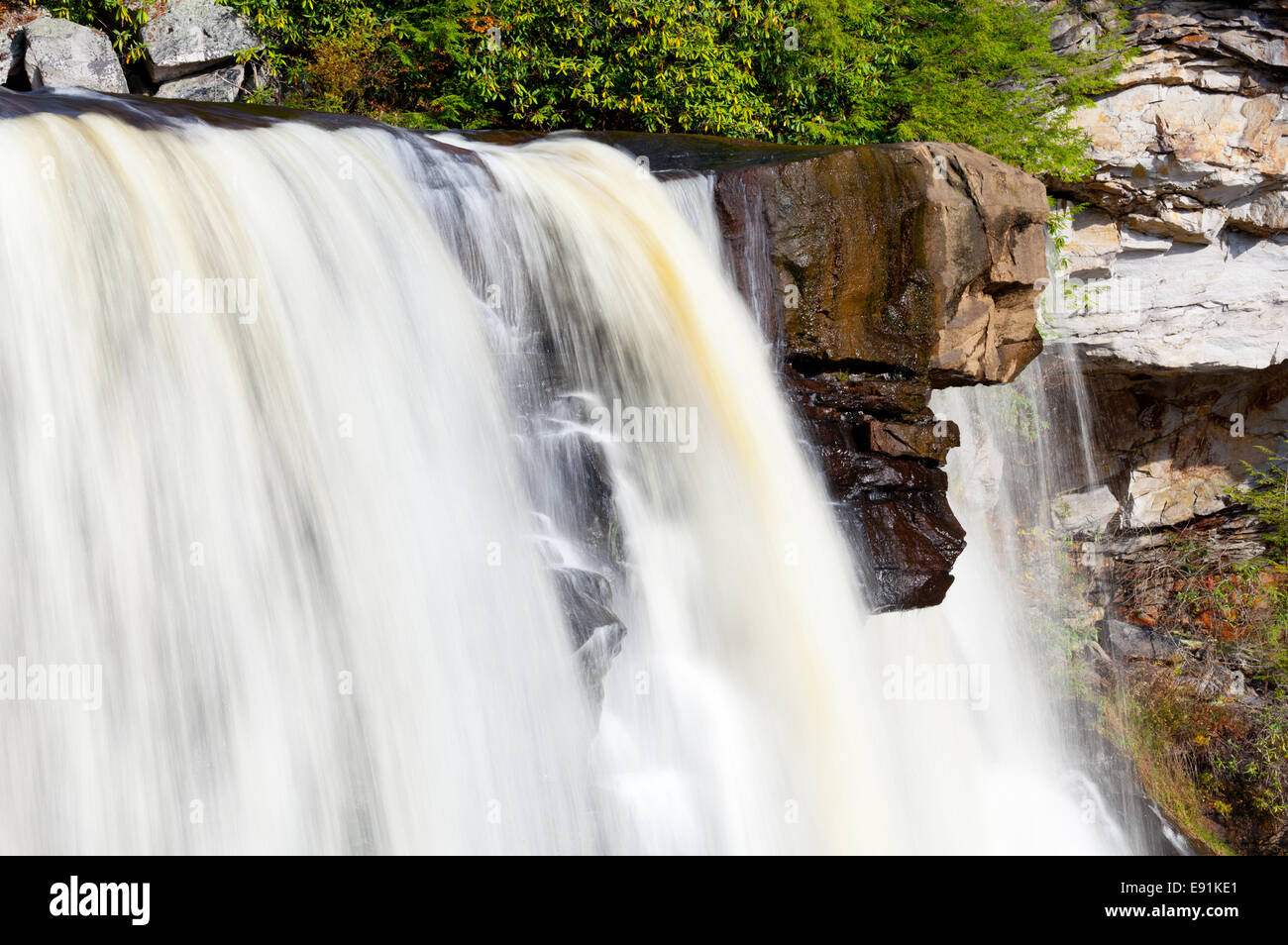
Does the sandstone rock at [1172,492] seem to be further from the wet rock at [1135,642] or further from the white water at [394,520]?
the white water at [394,520]

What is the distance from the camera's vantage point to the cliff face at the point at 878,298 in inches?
249

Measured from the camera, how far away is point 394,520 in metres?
4.45

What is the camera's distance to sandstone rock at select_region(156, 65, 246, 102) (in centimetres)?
973

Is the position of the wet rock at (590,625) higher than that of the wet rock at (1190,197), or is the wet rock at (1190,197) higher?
the wet rock at (1190,197)

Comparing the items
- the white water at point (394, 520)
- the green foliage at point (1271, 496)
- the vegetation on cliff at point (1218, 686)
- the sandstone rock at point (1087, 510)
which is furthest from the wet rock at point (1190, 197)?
the white water at point (394, 520)

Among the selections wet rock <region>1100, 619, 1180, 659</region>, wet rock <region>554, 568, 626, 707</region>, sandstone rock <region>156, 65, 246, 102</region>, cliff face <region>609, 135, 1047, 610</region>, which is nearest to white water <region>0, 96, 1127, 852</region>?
wet rock <region>554, 568, 626, 707</region>

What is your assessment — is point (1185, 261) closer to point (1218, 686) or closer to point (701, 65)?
point (1218, 686)

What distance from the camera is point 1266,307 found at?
36.6ft

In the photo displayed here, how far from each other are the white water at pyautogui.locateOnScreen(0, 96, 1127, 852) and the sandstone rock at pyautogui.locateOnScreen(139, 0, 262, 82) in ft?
15.9

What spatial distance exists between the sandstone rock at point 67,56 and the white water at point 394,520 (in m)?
4.08

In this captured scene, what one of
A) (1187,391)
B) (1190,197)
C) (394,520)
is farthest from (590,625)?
(1187,391)

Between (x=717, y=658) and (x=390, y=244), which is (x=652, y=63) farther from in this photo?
(x=717, y=658)

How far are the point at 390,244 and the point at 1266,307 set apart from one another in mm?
9837
